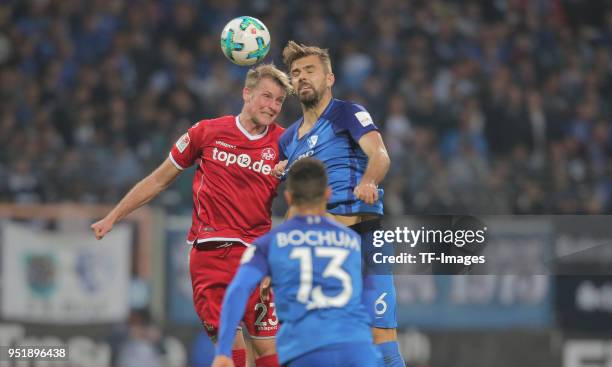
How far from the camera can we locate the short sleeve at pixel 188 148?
309 inches

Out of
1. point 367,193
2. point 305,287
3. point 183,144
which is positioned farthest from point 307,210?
point 183,144

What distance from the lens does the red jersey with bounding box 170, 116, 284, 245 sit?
303 inches

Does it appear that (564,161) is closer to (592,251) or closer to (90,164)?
(592,251)

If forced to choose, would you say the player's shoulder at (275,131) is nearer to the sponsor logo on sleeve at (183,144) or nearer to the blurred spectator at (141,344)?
the sponsor logo on sleeve at (183,144)

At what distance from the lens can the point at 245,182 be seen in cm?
774

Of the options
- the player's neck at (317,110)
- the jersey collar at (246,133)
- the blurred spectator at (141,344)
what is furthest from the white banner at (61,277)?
the player's neck at (317,110)

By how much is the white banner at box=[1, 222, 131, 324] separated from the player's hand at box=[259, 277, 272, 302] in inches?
197

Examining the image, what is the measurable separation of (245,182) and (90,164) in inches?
230

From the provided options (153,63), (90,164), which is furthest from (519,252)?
(153,63)

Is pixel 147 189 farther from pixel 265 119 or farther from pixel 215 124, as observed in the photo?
pixel 265 119

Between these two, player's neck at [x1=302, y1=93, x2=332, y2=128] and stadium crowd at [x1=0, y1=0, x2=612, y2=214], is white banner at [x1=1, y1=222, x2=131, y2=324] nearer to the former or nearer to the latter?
stadium crowd at [x1=0, y1=0, x2=612, y2=214]

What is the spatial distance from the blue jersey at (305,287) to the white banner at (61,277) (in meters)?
7.02

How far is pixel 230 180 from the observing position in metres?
7.73

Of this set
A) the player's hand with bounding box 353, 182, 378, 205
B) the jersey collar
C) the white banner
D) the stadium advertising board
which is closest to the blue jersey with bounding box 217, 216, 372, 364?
the player's hand with bounding box 353, 182, 378, 205
